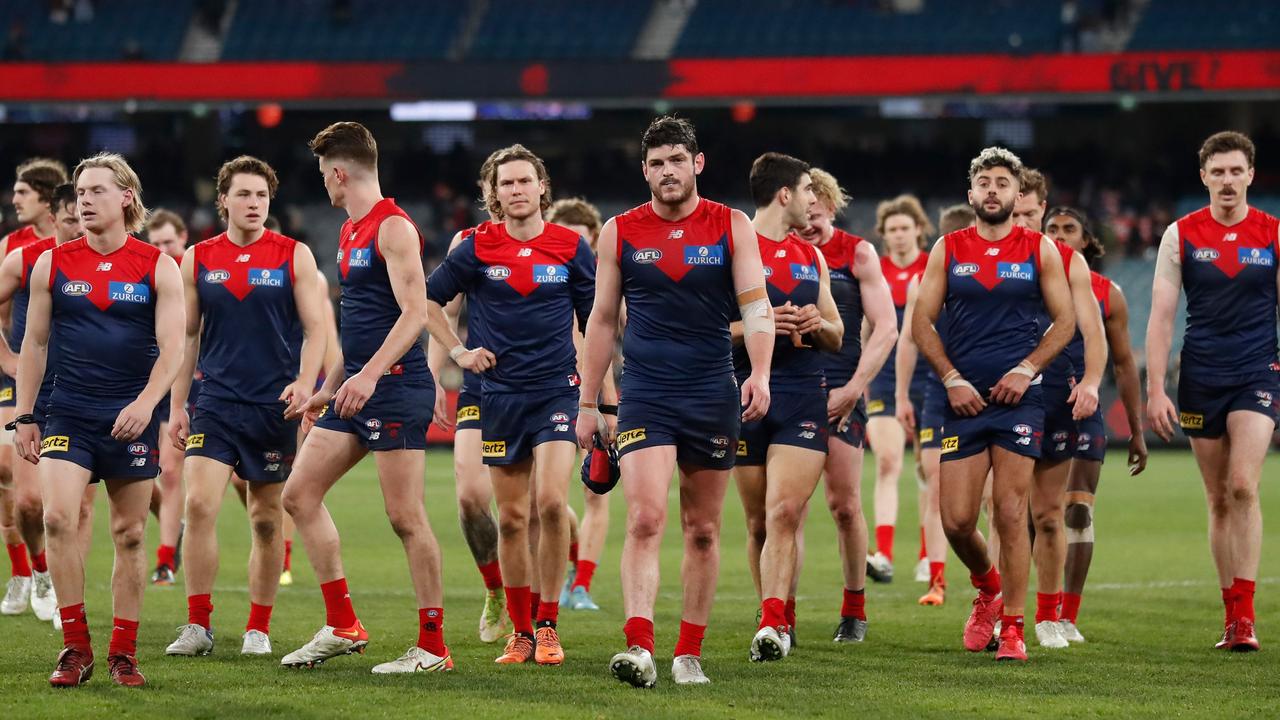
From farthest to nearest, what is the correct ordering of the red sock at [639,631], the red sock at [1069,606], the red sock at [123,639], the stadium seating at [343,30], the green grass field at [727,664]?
the stadium seating at [343,30], the red sock at [1069,606], the red sock at [123,639], the red sock at [639,631], the green grass field at [727,664]

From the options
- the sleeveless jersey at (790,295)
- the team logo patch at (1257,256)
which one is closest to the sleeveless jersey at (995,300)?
the sleeveless jersey at (790,295)

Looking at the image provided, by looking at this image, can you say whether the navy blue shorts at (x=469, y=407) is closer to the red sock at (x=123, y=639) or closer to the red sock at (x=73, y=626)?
the red sock at (x=123, y=639)

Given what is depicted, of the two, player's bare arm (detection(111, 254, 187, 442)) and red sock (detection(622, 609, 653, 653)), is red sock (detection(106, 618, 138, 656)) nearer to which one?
player's bare arm (detection(111, 254, 187, 442))

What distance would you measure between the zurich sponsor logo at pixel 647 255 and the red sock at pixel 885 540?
18.8 ft

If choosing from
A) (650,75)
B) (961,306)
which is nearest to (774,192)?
(961,306)

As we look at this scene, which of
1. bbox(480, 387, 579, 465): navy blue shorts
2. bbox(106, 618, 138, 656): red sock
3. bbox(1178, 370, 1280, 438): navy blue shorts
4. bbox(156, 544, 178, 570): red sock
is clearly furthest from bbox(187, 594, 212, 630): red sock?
bbox(1178, 370, 1280, 438): navy blue shorts

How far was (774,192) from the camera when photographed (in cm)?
921

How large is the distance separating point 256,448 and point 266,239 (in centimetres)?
111

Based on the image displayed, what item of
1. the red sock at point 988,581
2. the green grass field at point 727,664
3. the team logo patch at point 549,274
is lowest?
the green grass field at point 727,664

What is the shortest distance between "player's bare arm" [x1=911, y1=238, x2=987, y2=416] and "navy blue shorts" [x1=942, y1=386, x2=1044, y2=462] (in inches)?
3.2

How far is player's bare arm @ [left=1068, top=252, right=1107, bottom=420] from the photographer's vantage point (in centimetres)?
907

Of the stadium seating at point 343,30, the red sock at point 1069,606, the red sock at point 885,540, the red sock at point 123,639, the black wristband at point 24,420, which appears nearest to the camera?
the red sock at point 123,639

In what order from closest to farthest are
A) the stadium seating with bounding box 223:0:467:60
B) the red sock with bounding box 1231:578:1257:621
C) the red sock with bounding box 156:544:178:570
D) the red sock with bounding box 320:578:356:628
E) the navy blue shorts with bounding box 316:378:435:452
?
the navy blue shorts with bounding box 316:378:435:452, the red sock with bounding box 320:578:356:628, the red sock with bounding box 1231:578:1257:621, the red sock with bounding box 156:544:178:570, the stadium seating with bounding box 223:0:467:60

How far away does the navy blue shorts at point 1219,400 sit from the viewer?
953 cm
